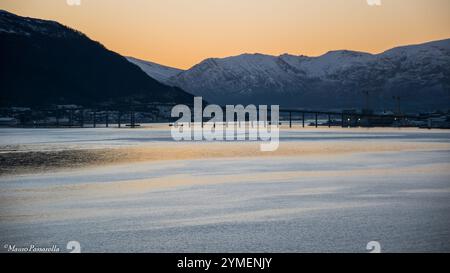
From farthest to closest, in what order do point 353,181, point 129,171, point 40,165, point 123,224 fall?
point 40,165 → point 129,171 → point 353,181 → point 123,224

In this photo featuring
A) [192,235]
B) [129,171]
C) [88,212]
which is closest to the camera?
[192,235]

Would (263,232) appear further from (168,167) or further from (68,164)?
(68,164)

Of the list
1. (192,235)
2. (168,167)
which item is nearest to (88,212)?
(192,235)

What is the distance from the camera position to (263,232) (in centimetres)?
2291

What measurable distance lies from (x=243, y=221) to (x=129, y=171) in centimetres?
2343

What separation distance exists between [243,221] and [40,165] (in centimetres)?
3030
